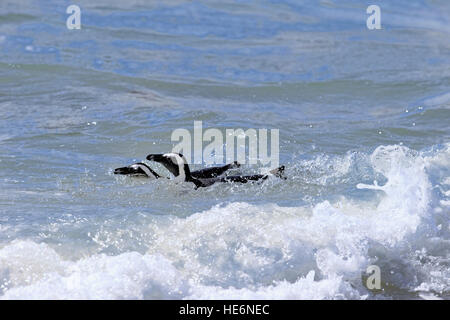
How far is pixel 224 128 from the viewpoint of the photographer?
924cm

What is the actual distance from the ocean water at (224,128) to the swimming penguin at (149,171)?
0.59 ft

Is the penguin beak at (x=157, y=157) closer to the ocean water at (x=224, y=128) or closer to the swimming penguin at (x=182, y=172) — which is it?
the swimming penguin at (x=182, y=172)

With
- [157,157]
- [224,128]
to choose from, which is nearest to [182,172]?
[157,157]

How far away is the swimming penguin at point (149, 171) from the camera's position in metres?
6.73

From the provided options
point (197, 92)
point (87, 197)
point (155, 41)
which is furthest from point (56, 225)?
point (155, 41)

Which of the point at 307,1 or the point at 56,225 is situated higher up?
the point at 307,1

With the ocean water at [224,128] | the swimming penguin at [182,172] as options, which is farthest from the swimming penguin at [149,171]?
the ocean water at [224,128]

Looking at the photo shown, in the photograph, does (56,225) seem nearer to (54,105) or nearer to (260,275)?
(260,275)

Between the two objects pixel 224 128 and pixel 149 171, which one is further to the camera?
pixel 224 128

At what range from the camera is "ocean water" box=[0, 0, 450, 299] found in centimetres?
525

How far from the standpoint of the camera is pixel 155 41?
13.4 meters

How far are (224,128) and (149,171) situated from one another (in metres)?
2.52

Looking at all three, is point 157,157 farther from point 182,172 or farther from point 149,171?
point 182,172

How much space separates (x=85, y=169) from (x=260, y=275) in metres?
2.86
